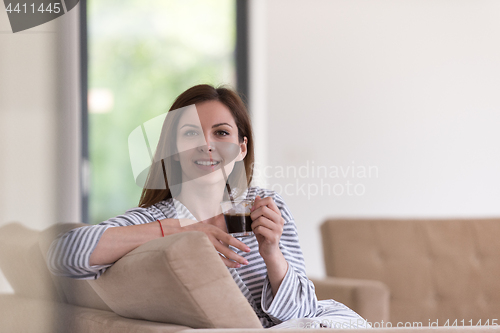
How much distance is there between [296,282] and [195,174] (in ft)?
1.13

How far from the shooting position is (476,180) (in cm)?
289

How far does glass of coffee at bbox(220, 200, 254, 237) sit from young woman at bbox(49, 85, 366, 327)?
0.02 metres

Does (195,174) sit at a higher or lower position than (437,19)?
lower

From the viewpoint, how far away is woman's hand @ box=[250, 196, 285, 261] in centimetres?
99

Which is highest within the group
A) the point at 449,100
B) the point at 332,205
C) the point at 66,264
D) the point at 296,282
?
the point at 449,100

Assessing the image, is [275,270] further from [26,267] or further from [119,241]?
[26,267]

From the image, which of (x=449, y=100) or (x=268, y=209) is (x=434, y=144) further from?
(x=268, y=209)

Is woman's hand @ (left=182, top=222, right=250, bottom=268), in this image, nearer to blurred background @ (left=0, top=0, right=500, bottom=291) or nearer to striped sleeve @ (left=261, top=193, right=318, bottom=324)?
striped sleeve @ (left=261, top=193, right=318, bottom=324)

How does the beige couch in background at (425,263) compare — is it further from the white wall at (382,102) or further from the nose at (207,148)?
the white wall at (382,102)

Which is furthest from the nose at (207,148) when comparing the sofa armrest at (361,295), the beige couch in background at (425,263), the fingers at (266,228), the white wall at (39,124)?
the beige couch in background at (425,263)

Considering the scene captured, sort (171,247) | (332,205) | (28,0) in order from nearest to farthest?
(171,247) → (28,0) → (332,205)

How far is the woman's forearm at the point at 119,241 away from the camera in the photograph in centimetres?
83

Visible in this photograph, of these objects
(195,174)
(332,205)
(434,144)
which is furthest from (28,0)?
(434,144)

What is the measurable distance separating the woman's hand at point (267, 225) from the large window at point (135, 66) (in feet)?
7.05
